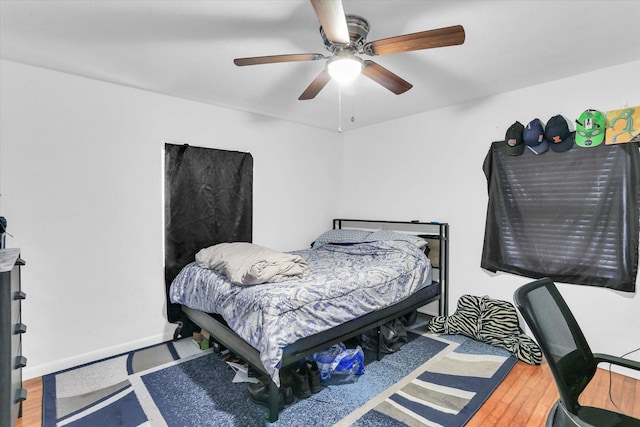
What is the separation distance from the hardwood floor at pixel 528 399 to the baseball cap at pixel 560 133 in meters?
1.87

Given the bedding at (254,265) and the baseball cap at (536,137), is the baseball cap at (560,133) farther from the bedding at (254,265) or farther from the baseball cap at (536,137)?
the bedding at (254,265)

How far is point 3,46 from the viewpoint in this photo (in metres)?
2.19

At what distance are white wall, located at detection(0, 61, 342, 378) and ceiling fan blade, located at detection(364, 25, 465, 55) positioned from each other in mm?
2261

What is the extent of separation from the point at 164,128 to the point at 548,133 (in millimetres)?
3552

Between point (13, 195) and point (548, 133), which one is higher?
point (548, 133)

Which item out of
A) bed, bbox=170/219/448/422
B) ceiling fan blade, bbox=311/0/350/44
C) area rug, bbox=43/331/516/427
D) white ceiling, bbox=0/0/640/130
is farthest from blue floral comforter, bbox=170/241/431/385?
white ceiling, bbox=0/0/640/130

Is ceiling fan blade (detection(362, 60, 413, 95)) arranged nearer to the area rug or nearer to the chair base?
the chair base

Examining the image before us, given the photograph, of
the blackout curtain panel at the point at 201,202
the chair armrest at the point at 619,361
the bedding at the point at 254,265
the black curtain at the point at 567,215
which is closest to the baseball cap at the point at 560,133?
the black curtain at the point at 567,215

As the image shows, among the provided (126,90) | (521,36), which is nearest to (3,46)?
(126,90)

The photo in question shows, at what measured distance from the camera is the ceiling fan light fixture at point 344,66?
6.05ft

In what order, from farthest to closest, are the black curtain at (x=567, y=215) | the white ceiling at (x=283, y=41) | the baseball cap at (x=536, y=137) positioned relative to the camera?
1. the baseball cap at (x=536, y=137)
2. the black curtain at (x=567, y=215)
3. the white ceiling at (x=283, y=41)

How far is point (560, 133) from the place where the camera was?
2.71 meters

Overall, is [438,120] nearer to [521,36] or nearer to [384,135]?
[384,135]

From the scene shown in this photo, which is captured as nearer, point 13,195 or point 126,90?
point 13,195
